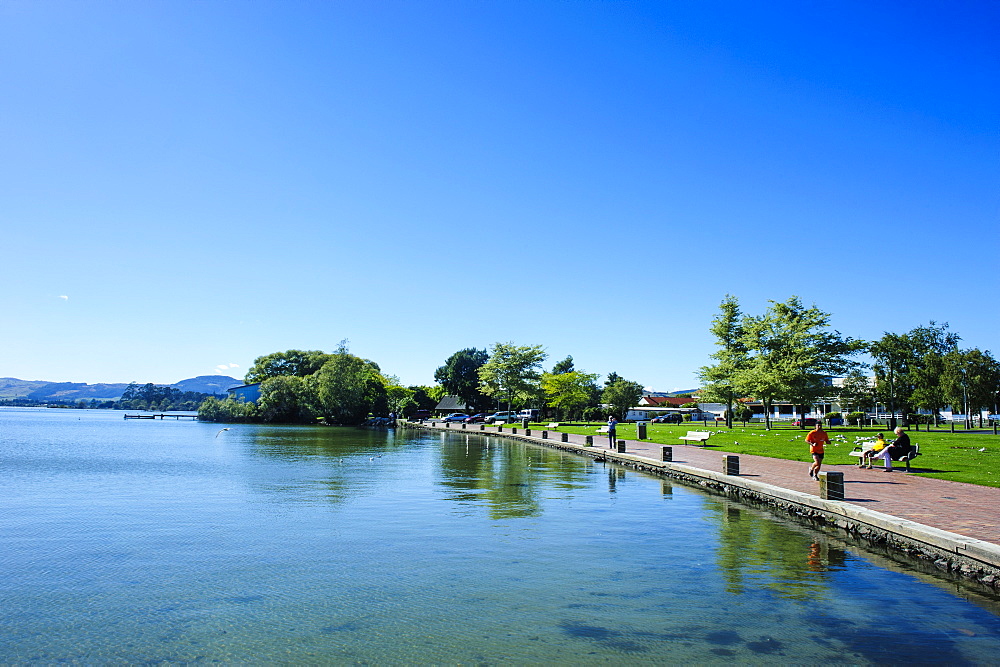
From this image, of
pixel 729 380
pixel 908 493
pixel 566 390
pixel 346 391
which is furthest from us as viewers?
pixel 346 391

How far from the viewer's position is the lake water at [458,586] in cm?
717

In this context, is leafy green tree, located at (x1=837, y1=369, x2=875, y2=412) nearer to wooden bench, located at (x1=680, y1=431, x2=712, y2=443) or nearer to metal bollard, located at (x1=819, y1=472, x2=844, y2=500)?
wooden bench, located at (x1=680, y1=431, x2=712, y2=443)

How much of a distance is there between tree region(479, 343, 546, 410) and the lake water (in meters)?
58.0

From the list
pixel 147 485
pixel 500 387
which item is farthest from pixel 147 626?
pixel 500 387

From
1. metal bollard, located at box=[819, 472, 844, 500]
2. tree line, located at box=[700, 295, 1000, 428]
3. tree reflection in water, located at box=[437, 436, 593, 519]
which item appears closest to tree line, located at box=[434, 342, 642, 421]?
tree line, located at box=[700, 295, 1000, 428]

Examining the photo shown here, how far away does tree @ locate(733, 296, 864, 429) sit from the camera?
1863 inches

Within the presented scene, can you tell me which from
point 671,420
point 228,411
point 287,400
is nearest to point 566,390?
point 671,420

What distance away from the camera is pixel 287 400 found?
9444 centimetres

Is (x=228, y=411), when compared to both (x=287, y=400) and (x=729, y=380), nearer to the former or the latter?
(x=287, y=400)

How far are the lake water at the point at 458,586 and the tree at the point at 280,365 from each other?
95.0 m

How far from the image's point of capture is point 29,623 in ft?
26.3

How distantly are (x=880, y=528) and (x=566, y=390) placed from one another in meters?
69.3

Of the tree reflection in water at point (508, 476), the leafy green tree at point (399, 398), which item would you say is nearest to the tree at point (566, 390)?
the leafy green tree at point (399, 398)

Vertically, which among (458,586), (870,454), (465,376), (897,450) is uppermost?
(465,376)
